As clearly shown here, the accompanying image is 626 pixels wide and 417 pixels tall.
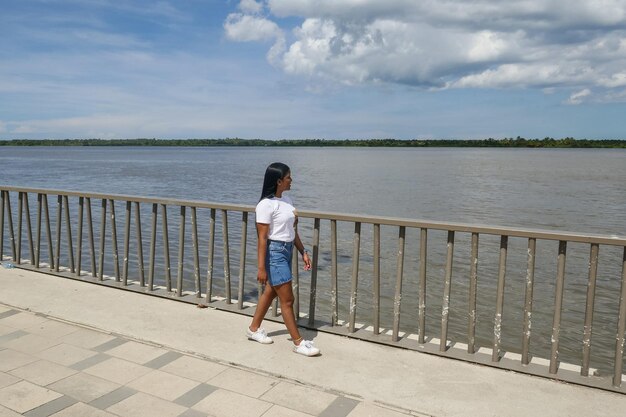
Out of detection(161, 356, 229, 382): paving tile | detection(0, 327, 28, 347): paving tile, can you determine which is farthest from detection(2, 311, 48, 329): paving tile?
detection(161, 356, 229, 382): paving tile

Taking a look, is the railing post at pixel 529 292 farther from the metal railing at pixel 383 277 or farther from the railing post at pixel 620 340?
the railing post at pixel 620 340

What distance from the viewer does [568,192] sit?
31.2m

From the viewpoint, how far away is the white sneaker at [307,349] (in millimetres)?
4484

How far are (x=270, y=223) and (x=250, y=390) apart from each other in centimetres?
135

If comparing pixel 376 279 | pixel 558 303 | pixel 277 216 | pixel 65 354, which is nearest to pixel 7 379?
pixel 65 354

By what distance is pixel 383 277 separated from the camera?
11.0 metres

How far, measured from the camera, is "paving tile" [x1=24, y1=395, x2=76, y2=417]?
3490 millimetres

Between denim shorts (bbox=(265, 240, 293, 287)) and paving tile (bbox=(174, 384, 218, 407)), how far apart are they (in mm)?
1073

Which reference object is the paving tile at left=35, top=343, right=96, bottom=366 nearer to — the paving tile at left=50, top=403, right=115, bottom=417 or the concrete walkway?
the concrete walkway

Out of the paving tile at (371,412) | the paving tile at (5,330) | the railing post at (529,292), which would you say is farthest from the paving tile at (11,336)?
the railing post at (529,292)

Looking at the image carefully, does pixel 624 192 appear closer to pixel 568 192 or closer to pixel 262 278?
pixel 568 192

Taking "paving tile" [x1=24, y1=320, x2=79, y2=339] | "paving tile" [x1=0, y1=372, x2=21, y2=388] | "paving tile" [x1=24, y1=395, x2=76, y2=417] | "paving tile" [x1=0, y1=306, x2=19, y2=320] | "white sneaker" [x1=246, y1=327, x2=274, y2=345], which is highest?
"white sneaker" [x1=246, y1=327, x2=274, y2=345]

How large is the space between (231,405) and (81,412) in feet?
3.19

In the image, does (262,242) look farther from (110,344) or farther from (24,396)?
(24,396)
